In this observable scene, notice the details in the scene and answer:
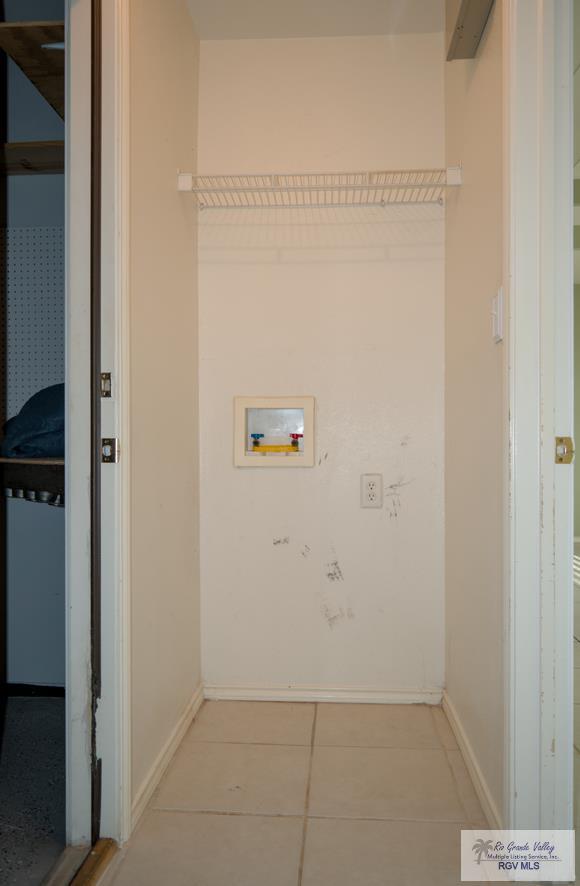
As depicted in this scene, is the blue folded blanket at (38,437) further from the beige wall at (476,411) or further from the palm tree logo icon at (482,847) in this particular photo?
the palm tree logo icon at (482,847)

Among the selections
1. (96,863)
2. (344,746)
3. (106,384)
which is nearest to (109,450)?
(106,384)

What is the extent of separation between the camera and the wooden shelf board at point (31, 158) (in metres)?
2.18

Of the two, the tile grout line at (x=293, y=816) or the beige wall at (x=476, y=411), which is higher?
the beige wall at (x=476, y=411)

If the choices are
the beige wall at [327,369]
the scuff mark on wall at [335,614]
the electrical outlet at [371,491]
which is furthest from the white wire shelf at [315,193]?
the scuff mark on wall at [335,614]

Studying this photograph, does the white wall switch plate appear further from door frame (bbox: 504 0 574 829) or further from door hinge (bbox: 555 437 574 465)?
door hinge (bbox: 555 437 574 465)

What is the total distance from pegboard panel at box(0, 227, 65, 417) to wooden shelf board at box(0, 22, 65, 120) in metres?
0.50

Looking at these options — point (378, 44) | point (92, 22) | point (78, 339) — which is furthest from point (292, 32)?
point (78, 339)

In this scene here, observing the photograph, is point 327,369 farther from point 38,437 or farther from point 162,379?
point 38,437

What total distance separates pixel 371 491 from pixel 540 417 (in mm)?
1055

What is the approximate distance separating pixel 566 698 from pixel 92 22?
1.95 metres

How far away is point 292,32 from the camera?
244 cm

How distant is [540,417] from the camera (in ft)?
4.75

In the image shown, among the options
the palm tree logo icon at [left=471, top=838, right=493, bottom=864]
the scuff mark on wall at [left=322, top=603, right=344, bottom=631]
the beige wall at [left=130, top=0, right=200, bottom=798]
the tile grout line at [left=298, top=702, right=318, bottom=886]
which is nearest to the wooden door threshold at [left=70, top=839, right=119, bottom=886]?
the beige wall at [left=130, top=0, right=200, bottom=798]

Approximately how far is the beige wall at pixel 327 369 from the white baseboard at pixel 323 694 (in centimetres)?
1
